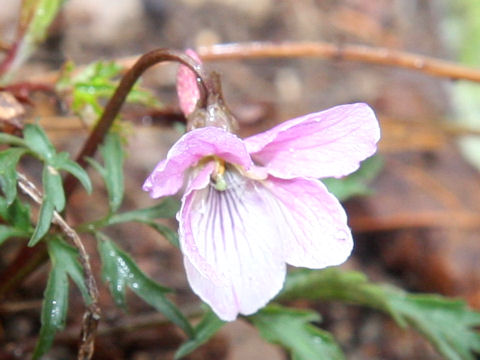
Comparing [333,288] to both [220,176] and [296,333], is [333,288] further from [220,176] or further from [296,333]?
[220,176]

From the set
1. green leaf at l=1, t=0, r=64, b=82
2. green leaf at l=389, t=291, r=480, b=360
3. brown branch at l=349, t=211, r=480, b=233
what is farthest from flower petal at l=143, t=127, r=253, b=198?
brown branch at l=349, t=211, r=480, b=233

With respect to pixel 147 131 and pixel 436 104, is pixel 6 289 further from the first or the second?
pixel 436 104

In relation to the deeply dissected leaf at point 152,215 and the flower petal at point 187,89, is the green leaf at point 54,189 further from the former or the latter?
the flower petal at point 187,89

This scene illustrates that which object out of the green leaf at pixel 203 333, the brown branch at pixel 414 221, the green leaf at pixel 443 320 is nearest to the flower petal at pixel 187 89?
the green leaf at pixel 203 333

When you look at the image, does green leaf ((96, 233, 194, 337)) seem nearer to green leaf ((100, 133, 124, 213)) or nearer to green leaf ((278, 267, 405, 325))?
green leaf ((100, 133, 124, 213))

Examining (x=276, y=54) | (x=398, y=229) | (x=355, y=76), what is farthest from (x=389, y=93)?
(x=276, y=54)

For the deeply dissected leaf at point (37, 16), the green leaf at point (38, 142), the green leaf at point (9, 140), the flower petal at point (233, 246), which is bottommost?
the flower petal at point (233, 246)
